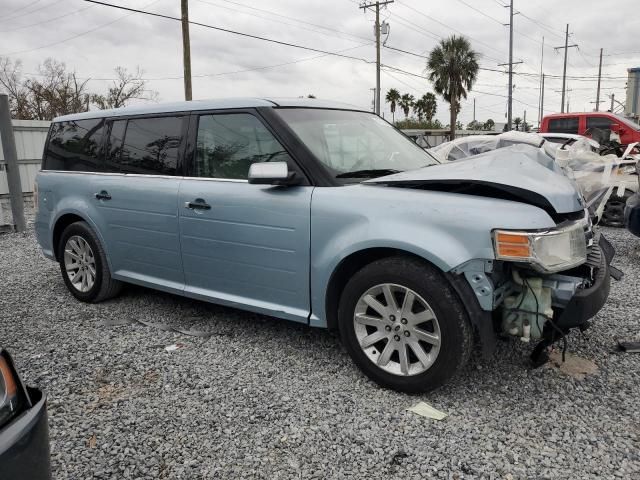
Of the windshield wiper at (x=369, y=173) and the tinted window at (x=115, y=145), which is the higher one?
the tinted window at (x=115, y=145)

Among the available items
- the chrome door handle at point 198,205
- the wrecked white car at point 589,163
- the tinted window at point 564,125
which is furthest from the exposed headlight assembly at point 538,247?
the tinted window at point 564,125

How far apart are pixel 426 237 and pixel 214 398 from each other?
1525 mm

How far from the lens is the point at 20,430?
1512 millimetres

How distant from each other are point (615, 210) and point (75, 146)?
304 inches

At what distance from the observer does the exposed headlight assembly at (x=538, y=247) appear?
2496 millimetres

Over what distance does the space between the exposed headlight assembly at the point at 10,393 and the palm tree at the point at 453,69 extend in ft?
115

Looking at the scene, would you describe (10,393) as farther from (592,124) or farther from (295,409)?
(592,124)

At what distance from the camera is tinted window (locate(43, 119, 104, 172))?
446cm

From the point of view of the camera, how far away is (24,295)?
5.11 metres

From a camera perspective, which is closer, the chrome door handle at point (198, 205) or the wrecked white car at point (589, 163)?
the chrome door handle at point (198, 205)

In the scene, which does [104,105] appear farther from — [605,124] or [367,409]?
[367,409]

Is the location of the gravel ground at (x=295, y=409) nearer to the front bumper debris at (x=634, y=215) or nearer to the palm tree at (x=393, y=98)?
the front bumper debris at (x=634, y=215)

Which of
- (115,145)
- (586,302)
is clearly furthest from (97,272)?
(586,302)

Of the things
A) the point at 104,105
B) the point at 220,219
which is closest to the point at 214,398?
the point at 220,219
